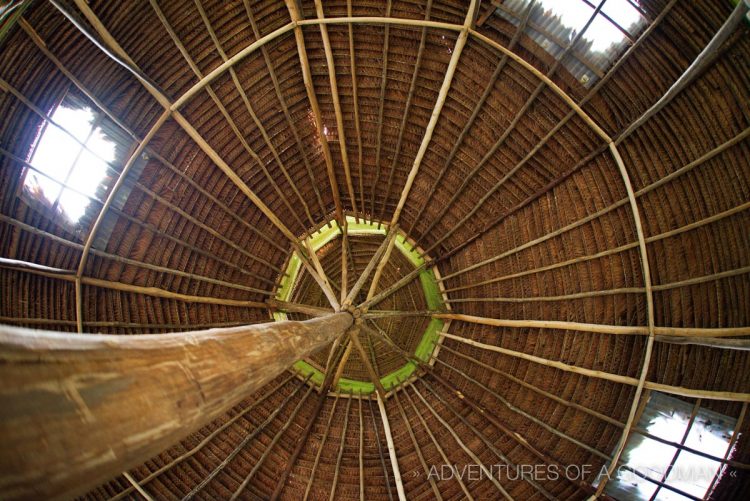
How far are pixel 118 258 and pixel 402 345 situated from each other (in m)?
6.57

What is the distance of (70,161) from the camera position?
17.8ft

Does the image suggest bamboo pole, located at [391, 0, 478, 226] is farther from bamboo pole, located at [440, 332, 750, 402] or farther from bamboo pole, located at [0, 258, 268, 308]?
bamboo pole, located at [0, 258, 268, 308]

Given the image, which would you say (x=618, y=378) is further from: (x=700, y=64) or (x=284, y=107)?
(x=284, y=107)

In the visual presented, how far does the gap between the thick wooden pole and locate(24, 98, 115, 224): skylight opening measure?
498 cm

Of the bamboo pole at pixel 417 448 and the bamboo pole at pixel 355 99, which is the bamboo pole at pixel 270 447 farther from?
the bamboo pole at pixel 355 99

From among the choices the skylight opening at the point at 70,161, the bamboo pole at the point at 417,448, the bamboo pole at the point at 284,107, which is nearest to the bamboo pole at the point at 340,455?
the bamboo pole at the point at 417,448

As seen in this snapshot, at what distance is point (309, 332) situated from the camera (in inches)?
142

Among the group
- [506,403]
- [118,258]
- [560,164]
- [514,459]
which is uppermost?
[560,164]

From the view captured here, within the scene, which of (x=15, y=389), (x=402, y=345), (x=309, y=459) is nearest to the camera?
(x=15, y=389)

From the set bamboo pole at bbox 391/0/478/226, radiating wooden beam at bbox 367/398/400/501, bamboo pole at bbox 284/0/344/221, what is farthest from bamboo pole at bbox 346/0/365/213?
radiating wooden beam at bbox 367/398/400/501

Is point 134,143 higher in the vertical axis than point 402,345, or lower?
higher

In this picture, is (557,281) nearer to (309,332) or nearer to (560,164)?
(560,164)

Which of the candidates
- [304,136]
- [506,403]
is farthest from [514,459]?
[304,136]

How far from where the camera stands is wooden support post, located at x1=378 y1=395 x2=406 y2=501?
716 centimetres
